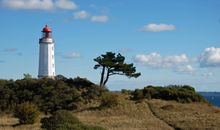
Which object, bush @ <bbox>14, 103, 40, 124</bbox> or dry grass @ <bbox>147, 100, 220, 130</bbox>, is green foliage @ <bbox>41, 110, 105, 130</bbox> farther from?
dry grass @ <bbox>147, 100, 220, 130</bbox>

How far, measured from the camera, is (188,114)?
135 ft

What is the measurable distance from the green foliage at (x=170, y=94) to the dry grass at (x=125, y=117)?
225cm

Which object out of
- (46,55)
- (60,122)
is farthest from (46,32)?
(60,122)

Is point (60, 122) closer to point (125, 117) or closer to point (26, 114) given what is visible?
point (26, 114)

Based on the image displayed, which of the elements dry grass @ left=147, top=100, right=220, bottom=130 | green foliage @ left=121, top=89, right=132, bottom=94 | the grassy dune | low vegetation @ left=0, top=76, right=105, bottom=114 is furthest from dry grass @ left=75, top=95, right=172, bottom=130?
green foliage @ left=121, top=89, right=132, bottom=94

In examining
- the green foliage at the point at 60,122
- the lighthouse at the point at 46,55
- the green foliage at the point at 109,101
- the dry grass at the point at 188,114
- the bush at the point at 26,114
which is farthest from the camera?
the lighthouse at the point at 46,55

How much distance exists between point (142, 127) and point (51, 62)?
35.7 meters

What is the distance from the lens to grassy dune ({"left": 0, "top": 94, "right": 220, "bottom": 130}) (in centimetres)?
3403

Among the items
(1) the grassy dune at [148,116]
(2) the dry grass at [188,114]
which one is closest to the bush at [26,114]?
(1) the grassy dune at [148,116]

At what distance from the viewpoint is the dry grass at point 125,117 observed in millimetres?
34003

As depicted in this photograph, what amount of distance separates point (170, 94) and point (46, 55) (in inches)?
856

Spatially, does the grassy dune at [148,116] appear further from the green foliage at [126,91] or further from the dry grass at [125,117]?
→ the green foliage at [126,91]

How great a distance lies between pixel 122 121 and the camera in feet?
120

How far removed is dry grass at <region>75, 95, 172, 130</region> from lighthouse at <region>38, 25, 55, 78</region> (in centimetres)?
1884
